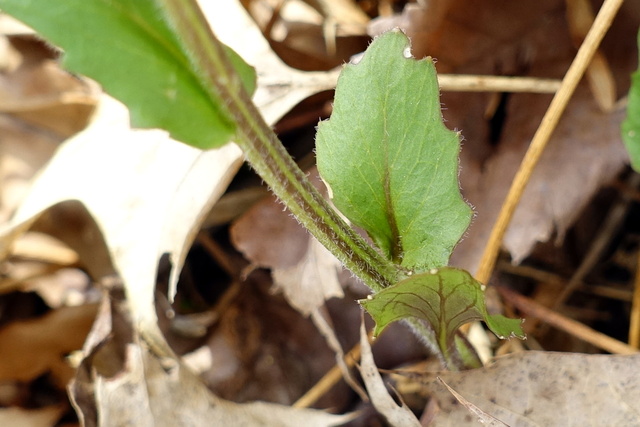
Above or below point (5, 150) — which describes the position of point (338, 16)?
above

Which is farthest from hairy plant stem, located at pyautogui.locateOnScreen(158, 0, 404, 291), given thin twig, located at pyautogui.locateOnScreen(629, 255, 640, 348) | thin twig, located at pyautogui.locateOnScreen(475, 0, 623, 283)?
thin twig, located at pyautogui.locateOnScreen(629, 255, 640, 348)

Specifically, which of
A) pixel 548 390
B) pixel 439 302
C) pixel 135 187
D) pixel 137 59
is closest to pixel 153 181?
pixel 135 187

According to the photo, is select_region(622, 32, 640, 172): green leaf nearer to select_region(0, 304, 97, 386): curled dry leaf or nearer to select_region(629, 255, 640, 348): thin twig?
select_region(629, 255, 640, 348): thin twig

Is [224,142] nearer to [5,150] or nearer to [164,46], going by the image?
[164,46]

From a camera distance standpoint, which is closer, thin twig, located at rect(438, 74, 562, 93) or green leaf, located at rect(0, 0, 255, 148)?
green leaf, located at rect(0, 0, 255, 148)

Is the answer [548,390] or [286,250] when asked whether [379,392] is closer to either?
[548,390]

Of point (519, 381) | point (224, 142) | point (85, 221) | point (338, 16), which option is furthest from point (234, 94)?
point (85, 221)
